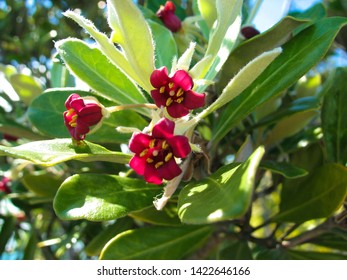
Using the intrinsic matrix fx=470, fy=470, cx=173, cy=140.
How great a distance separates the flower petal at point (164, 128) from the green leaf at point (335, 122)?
0.79 metres

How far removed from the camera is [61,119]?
1.68 meters

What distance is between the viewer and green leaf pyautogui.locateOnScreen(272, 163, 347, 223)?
1.50 meters

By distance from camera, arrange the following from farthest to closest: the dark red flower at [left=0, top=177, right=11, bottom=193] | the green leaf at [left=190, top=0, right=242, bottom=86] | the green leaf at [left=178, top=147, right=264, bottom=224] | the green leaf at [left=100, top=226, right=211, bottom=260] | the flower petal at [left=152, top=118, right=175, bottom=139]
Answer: the dark red flower at [left=0, top=177, right=11, bottom=193] < the green leaf at [left=100, top=226, right=211, bottom=260] < the green leaf at [left=190, top=0, right=242, bottom=86] < the flower petal at [left=152, top=118, right=175, bottom=139] < the green leaf at [left=178, top=147, right=264, bottom=224]

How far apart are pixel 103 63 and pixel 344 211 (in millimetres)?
981

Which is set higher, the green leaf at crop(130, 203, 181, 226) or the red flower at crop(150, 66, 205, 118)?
the red flower at crop(150, 66, 205, 118)

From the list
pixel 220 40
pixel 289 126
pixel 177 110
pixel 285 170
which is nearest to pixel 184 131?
pixel 177 110

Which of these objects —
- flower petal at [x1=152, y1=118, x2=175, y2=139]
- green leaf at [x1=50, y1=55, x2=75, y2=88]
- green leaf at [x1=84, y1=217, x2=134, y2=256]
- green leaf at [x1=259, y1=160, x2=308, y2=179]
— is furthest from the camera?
green leaf at [x1=50, y1=55, x2=75, y2=88]

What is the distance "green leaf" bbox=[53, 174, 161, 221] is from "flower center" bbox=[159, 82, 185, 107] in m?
0.32

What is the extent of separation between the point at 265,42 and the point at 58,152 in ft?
2.46

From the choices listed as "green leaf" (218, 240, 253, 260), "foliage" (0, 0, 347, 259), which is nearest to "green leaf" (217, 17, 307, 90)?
"foliage" (0, 0, 347, 259)

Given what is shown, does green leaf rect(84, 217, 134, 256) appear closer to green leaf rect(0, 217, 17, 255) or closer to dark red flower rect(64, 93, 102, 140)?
dark red flower rect(64, 93, 102, 140)

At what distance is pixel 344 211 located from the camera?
1.66m

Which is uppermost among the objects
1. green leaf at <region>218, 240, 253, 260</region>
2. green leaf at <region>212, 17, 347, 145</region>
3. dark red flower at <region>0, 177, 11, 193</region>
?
green leaf at <region>212, 17, 347, 145</region>

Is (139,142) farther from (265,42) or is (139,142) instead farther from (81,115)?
(265,42)
